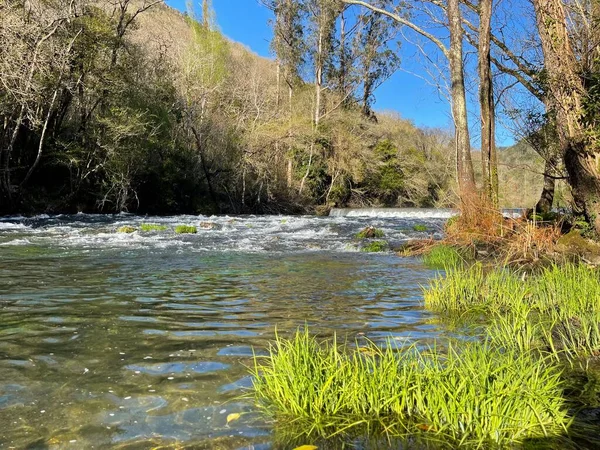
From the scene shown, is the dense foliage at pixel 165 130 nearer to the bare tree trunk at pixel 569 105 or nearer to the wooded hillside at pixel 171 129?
the wooded hillside at pixel 171 129

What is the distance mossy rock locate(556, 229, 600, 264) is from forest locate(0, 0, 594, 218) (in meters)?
1.52

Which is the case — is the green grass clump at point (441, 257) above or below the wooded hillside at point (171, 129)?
below

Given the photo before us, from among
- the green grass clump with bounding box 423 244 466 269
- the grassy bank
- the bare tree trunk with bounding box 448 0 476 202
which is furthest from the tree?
the grassy bank

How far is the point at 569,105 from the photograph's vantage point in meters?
9.45

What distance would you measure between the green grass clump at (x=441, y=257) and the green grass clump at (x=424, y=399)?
23.5 feet

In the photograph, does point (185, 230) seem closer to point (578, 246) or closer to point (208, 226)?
point (208, 226)

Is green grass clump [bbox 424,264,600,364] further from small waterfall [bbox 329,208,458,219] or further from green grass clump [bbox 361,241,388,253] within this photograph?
small waterfall [bbox 329,208,458,219]

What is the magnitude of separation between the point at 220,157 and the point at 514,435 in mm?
31822

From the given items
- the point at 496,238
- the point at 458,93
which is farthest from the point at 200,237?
the point at 458,93

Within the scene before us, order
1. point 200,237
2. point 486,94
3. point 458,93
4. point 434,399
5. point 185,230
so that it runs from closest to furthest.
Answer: point 434,399 < point 486,94 < point 458,93 < point 200,237 < point 185,230

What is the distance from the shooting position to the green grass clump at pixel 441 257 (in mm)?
10039

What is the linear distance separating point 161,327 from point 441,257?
274 inches

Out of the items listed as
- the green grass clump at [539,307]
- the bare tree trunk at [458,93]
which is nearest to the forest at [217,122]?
the bare tree trunk at [458,93]

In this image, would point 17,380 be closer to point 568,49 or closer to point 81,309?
point 81,309
